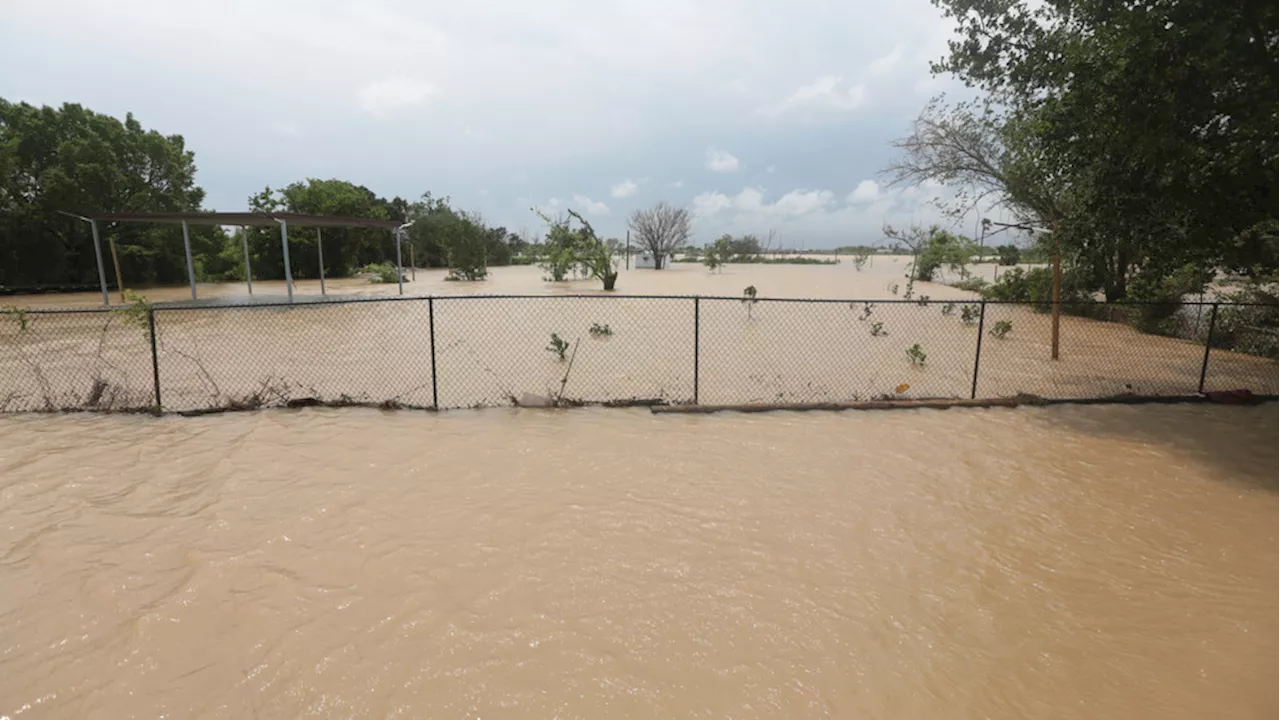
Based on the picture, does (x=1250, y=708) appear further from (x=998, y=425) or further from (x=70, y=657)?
(x=70, y=657)

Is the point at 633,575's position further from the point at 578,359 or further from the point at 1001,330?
the point at 1001,330

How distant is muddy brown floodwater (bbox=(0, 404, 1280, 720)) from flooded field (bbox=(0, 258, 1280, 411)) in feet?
7.17

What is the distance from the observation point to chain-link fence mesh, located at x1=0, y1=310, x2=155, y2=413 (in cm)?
801

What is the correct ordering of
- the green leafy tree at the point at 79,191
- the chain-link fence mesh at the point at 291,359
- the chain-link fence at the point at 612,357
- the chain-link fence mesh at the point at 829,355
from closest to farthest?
1. the chain-link fence mesh at the point at 291,359
2. the chain-link fence at the point at 612,357
3. the chain-link fence mesh at the point at 829,355
4. the green leafy tree at the point at 79,191

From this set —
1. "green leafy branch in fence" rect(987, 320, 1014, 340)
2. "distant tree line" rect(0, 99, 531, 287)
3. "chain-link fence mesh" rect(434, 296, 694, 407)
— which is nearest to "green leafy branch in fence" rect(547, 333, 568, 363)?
"chain-link fence mesh" rect(434, 296, 694, 407)

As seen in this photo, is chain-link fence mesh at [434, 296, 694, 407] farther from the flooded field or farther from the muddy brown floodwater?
the muddy brown floodwater

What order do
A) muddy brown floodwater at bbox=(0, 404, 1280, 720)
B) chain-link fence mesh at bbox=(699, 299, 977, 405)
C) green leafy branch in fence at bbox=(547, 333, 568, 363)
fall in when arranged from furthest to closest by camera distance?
green leafy branch in fence at bbox=(547, 333, 568, 363)
chain-link fence mesh at bbox=(699, 299, 977, 405)
muddy brown floodwater at bbox=(0, 404, 1280, 720)

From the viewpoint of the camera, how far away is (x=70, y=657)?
3252mm

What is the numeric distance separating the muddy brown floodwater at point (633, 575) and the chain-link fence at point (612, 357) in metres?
2.09

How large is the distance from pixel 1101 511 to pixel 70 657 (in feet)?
23.7

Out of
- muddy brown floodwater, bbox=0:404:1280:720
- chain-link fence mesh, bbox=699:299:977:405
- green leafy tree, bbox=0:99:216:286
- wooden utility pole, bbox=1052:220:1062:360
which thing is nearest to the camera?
muddy brown floodwater, bbox=0:404:1280:720

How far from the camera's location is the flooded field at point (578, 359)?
355 inches

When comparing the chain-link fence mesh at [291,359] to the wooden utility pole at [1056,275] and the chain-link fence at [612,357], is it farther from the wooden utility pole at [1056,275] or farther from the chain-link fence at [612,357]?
the wooden utility pole at [1056,275]

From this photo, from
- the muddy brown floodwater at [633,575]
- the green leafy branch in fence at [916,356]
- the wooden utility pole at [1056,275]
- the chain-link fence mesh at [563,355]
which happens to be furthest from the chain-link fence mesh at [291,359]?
the wooden utility pole at [1056,275]
